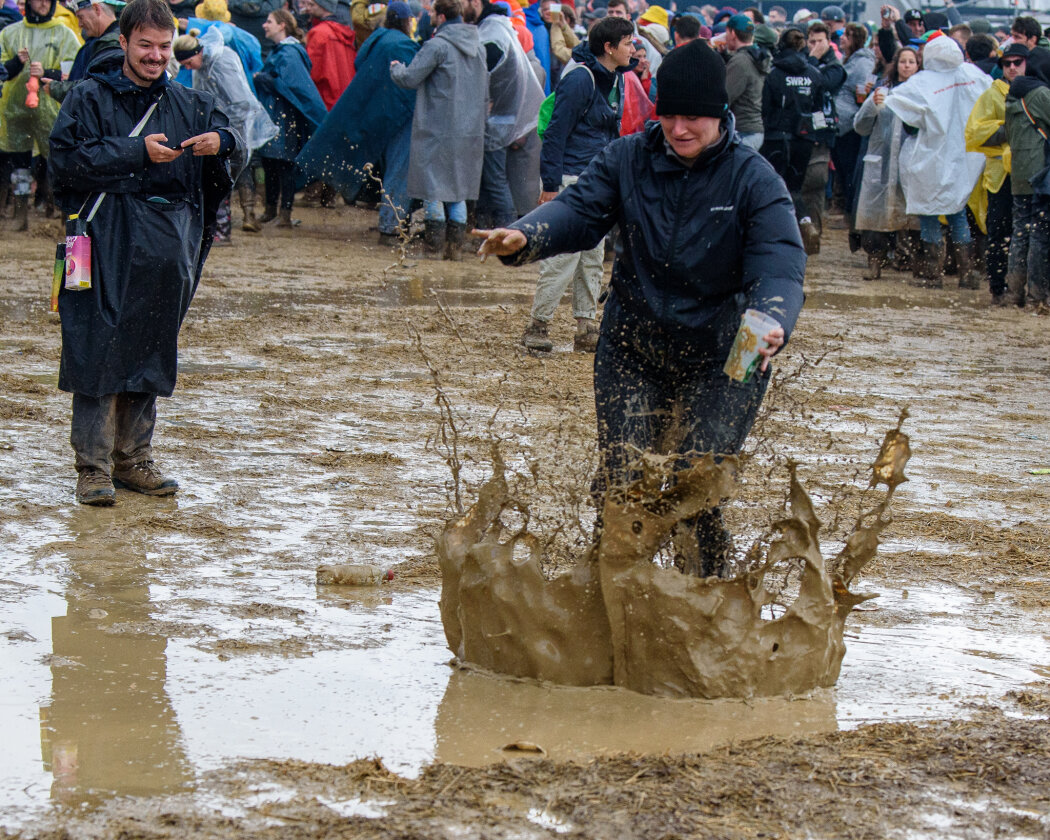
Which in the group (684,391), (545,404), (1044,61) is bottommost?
(545,404)

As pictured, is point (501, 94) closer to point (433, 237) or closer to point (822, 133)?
point (433, 237)

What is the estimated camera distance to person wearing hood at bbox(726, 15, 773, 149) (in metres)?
14.5

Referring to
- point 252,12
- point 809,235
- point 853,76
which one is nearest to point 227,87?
point 252,12

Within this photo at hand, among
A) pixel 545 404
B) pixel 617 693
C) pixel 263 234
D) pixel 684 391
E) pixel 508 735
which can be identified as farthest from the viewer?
pixel 263 234

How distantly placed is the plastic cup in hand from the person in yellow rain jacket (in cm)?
912

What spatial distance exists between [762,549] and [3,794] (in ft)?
7.60

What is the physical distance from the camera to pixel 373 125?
14445mm

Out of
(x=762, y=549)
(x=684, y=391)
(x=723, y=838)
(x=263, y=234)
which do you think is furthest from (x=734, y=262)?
(x=263, y=234)

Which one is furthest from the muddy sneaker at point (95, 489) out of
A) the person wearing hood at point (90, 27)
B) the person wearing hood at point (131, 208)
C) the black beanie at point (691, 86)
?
the black beanie at point (691, 86)

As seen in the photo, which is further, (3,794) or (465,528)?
(465,528)

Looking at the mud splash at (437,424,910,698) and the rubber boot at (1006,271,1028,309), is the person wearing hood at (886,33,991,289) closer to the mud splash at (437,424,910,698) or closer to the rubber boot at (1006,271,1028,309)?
the rubber boot at (1006,271,1028,309)

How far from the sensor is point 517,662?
4266 mm

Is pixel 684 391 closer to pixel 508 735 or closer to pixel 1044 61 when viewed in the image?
pixel 508 735

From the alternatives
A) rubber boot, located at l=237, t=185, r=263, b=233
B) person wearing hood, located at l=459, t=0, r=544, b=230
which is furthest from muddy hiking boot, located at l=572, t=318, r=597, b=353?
rubber boot, located at l=237, t=185, r=263, b=233
